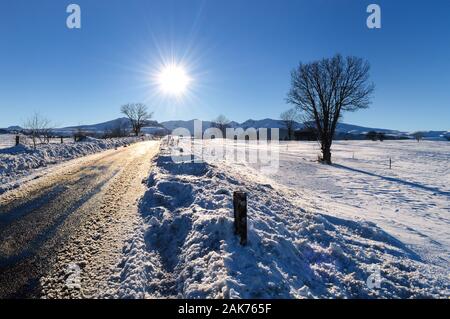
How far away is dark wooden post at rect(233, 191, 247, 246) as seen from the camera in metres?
5.45

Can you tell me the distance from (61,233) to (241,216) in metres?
4.10

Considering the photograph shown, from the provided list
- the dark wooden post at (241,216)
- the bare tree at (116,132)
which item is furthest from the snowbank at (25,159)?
the bare tree at (116,132)

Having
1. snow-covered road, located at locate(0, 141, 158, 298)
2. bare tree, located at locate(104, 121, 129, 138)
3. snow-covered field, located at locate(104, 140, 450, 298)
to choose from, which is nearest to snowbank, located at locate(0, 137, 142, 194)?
snow-covered road, located at locate(0, 141, 158, 298)

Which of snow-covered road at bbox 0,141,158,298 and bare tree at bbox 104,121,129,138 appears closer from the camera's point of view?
snow-covered road at bbox 0,141,158,298

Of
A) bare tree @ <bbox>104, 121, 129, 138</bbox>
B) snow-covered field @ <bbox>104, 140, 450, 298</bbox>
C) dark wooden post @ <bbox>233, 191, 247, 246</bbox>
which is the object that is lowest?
snow-covered field @ <bbox>104, 140, 450, 298</bbox>

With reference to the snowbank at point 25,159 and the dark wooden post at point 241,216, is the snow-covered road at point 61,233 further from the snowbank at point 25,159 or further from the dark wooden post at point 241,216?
the dark wooden post at point 241,216

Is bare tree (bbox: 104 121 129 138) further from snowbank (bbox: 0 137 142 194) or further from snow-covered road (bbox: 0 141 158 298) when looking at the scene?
snow-covered road (bbox: 0 141 158 298)

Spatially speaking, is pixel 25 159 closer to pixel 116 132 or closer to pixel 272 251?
pixel 272 251

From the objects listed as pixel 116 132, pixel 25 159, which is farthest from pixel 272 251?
pixel 116 132

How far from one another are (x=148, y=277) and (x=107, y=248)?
4.70 ft

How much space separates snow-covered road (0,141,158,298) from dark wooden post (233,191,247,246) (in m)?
2.35

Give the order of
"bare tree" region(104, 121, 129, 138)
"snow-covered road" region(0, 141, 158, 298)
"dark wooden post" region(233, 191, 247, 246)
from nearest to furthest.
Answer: "snow-covered road" region(0, 141, 158, 298) < "dark wooden post" region(233, 191, 247, 246) < "bare tree" region(104, 121, 129, 138)

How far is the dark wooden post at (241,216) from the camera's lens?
545cm
